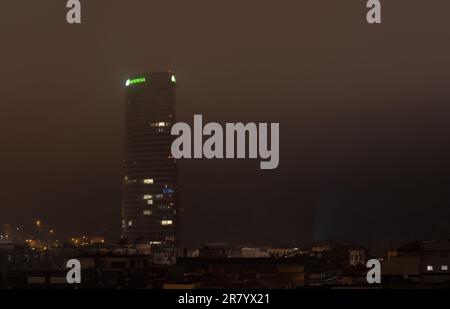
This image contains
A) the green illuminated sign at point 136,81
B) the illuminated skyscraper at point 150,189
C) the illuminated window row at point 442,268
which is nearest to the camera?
the illuminated window row at point 442,268

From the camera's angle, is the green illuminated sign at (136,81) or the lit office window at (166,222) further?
the green illuminated sign at (136,81)

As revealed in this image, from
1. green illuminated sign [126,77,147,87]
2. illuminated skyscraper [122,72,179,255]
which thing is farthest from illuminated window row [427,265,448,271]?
green illuminated sign [126,77,147,87]

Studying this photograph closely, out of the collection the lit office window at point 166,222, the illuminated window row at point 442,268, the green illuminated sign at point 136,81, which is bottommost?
the lit office window at point 166,222

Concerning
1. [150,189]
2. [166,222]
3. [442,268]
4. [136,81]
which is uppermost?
[136,81]

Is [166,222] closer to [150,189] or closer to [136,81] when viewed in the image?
[150,189]

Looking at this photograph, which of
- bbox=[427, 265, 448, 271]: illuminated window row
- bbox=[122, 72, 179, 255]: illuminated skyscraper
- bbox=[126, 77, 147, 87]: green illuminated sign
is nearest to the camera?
bbox=[427, 265, 448, 271]: illuminated window row

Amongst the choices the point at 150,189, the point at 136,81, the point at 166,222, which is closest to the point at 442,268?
the point at 166,222

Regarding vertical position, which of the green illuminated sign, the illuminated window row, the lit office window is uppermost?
the green illuminated sign

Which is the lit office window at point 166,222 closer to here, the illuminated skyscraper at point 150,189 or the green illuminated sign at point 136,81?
the illuminated skyscraper at point 150,189

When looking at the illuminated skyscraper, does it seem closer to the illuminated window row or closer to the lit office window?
the lit office window

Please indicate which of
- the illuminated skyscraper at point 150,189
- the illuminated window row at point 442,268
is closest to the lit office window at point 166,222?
the illuminated skyscraper at point 150,189
